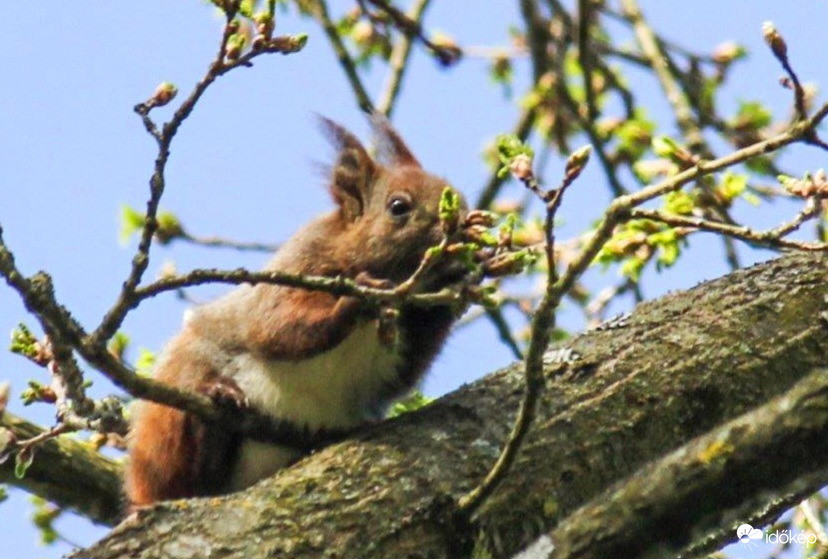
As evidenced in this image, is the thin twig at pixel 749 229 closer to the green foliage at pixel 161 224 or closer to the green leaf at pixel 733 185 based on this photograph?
the green leaf at pixel 733 185

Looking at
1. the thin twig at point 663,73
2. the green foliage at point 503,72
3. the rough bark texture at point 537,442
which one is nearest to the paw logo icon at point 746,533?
the rough bark texture at point 537,442

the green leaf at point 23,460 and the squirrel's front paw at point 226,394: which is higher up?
the squirrel's front paw at point 226,394

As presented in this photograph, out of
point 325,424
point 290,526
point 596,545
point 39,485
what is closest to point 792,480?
point 596,545

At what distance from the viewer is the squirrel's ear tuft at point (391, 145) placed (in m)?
4.57

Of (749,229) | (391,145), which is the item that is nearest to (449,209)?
(749,229)

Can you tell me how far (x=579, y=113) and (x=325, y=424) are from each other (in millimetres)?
2337

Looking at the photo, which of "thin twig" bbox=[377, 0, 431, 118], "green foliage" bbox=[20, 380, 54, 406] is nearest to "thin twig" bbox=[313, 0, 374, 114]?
"thin twig" bbox=[377, 0, 431, 118]

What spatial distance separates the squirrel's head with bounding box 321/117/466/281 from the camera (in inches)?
162

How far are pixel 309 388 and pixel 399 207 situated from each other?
69 cm

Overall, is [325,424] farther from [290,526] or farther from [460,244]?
[460,244]

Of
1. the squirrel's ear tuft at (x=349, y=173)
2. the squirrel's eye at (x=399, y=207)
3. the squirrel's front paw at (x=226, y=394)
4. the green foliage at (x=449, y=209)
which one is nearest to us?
the green foliage at (x=449, y=209)

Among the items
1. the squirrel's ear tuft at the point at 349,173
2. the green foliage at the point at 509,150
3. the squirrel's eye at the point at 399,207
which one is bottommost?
the green foliage at the point at 509,150

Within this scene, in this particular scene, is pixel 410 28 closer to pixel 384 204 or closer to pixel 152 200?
pixel 384 204

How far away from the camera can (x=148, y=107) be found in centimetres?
289
